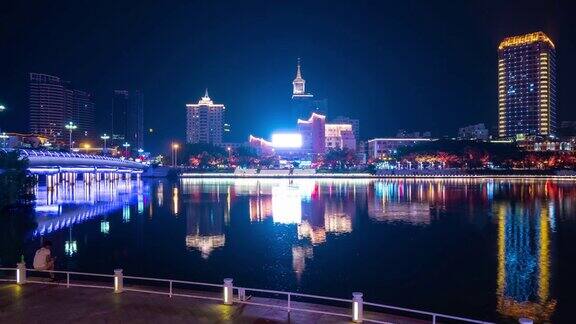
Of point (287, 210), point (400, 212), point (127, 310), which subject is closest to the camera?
point (127, 310)

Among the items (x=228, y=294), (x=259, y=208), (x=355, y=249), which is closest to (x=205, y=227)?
(x=355, y=249)

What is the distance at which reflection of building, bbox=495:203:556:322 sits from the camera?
774 inches

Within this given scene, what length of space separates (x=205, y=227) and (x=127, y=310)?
29.2 metres

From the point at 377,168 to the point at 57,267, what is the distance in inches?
6049

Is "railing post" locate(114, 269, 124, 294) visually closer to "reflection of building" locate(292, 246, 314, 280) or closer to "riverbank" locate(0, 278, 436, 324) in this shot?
"riverbank" locate(0, 278, 436, 324)

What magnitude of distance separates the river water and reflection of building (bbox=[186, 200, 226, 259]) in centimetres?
10

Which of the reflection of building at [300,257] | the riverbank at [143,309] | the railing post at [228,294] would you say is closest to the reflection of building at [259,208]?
the reflection of building at [300,257]

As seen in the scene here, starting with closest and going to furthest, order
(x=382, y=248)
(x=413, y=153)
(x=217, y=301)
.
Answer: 1. (x=217, y=301)
2. (x=382, y=248)
3. (x=413, y=153)

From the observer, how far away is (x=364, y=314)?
12945 millimetres

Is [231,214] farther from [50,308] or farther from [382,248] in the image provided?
[50,308]

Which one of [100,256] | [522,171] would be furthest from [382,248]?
[522,171]

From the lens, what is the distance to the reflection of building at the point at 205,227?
33438mm

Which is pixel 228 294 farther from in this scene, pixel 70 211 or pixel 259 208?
pixel 70 211

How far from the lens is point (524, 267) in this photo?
1046 inches
